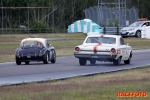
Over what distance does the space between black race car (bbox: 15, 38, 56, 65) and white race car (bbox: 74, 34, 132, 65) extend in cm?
209

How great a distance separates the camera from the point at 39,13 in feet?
222

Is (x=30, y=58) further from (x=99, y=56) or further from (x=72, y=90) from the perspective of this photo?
(x=72, y=90)

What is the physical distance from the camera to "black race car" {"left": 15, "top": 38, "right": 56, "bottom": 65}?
1004 inches

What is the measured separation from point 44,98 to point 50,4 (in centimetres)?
5933

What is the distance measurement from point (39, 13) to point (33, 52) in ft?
139

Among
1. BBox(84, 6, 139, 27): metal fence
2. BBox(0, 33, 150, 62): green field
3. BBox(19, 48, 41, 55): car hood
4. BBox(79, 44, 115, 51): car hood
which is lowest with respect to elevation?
BBox(0, 33, 150, 62): green field

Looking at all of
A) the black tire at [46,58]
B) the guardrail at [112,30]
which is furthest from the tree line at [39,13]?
the black tire at [46,58]

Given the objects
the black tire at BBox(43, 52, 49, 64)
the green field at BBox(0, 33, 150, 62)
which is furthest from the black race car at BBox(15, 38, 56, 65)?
the green field at BBox(0, 33, 150, 62)

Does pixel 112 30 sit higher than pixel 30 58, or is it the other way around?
pixel 112 30

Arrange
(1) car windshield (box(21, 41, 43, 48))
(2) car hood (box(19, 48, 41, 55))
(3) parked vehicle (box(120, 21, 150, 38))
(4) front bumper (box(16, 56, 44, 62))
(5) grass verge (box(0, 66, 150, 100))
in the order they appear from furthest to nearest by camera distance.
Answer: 1. (3) parked vehicle (box(120, 21, 150, 38))
2. (1) car windshield (box(21, 41, 43, 48))
3. (2) car hood (box(19, 48, 41, 55))
4. (4) front bumper (box(16, 56, 44, 62))
5. (5) grass verge (box(0, 66, 150, 100))

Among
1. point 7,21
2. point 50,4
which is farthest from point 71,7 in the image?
point 7,21

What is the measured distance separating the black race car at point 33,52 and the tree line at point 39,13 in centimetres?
Answer: 3499

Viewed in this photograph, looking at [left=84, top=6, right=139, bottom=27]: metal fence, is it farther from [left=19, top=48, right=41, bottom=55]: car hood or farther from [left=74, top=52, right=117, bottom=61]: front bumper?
[left=74, top=52, right=117, bottom=61]: front bumper

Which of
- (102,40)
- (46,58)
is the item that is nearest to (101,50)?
(102,40)
